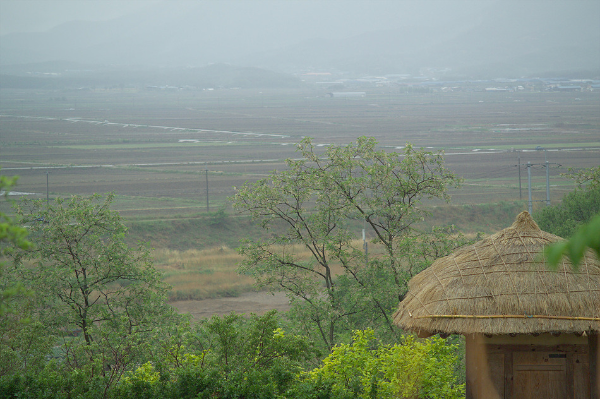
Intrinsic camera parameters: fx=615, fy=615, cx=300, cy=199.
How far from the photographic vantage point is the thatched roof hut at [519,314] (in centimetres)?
1007

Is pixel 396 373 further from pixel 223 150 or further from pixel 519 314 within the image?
pixel 223 150

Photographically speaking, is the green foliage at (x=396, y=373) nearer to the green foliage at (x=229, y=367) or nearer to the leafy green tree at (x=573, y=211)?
the green foliage at (x=229, y=367)

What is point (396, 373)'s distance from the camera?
1262cm

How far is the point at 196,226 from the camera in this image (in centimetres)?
5853

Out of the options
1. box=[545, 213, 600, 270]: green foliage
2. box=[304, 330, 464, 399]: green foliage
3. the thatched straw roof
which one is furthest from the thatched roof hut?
box=[545, 213, 600, 270]: green foliage

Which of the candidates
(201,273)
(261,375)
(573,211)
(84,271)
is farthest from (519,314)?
(201,273)

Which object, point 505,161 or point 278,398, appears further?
point 505,161

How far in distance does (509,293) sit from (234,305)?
113 feet

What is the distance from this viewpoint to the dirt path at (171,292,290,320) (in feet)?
137

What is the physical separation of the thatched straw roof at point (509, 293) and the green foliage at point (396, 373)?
5.23 ft

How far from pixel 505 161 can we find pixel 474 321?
84.7m

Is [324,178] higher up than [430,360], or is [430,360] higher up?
[324,178]

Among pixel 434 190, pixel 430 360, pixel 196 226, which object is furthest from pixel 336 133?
pixel 430 360

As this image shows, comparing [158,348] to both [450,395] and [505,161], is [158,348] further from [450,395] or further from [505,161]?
[505,161]
